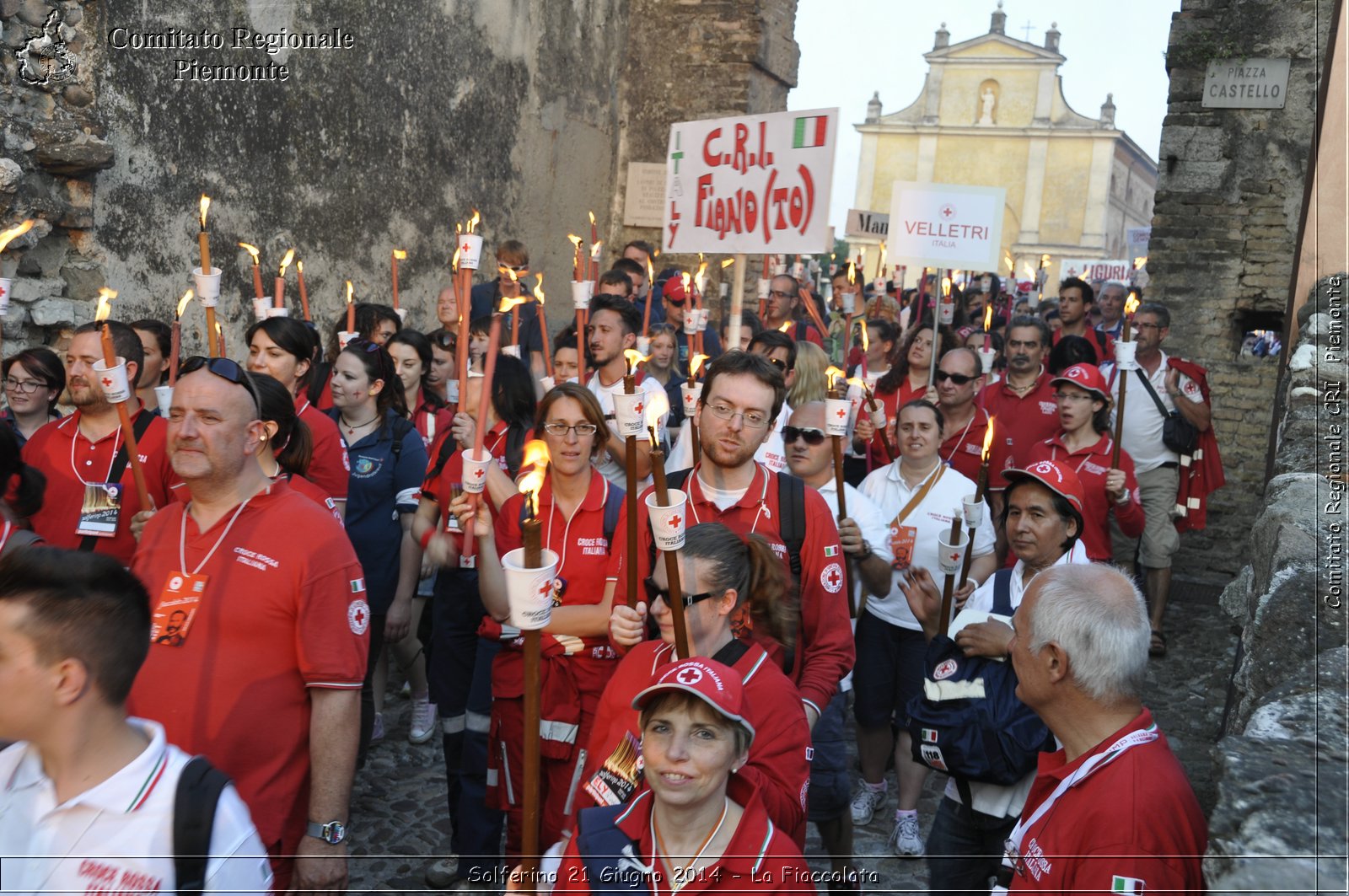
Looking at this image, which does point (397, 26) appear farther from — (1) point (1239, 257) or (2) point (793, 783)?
(2) point (793, 783)

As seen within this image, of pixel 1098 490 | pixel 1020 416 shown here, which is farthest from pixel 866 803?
pixel 1020 416

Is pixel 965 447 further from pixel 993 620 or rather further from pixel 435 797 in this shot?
pixel 435 797

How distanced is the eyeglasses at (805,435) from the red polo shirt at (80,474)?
103 inches

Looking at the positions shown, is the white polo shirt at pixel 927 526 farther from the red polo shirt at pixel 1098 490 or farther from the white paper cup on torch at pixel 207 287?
the white paper cup on torch at pixel 207 287

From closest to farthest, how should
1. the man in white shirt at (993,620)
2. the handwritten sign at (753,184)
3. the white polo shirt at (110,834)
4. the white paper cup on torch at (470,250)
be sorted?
the white polo shirt at (110,834) → the white paper cup on torch at (470,250) → the man in white shirt at (993,620) → the handwritten sign at (753,184)

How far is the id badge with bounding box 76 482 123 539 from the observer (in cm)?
417

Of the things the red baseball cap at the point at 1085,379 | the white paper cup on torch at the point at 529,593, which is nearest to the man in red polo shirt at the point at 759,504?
the white paper cup on torch at the point at 529,593

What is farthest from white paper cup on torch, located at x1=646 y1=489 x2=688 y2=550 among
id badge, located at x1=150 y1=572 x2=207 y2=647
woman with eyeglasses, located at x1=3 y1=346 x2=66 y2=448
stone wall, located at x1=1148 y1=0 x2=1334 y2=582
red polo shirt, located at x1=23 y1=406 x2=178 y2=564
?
stone wall, located at x1=1148 y1=0 x2=1334 y2=582

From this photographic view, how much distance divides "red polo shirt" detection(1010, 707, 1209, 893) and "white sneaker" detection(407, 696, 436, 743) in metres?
4.07

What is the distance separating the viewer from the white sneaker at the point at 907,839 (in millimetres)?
5055

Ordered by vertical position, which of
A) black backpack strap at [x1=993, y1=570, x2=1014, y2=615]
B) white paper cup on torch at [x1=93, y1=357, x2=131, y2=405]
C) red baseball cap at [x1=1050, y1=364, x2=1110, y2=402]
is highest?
red baseball cap at [x1=1050, y1=364, x2=1110, y2=402]

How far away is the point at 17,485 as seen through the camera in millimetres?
3986

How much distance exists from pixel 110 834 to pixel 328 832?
975 millimetres

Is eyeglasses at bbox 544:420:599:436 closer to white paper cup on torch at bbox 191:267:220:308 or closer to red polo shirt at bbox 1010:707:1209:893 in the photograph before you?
white paper cup on torch at bbox 191:267:220:308
